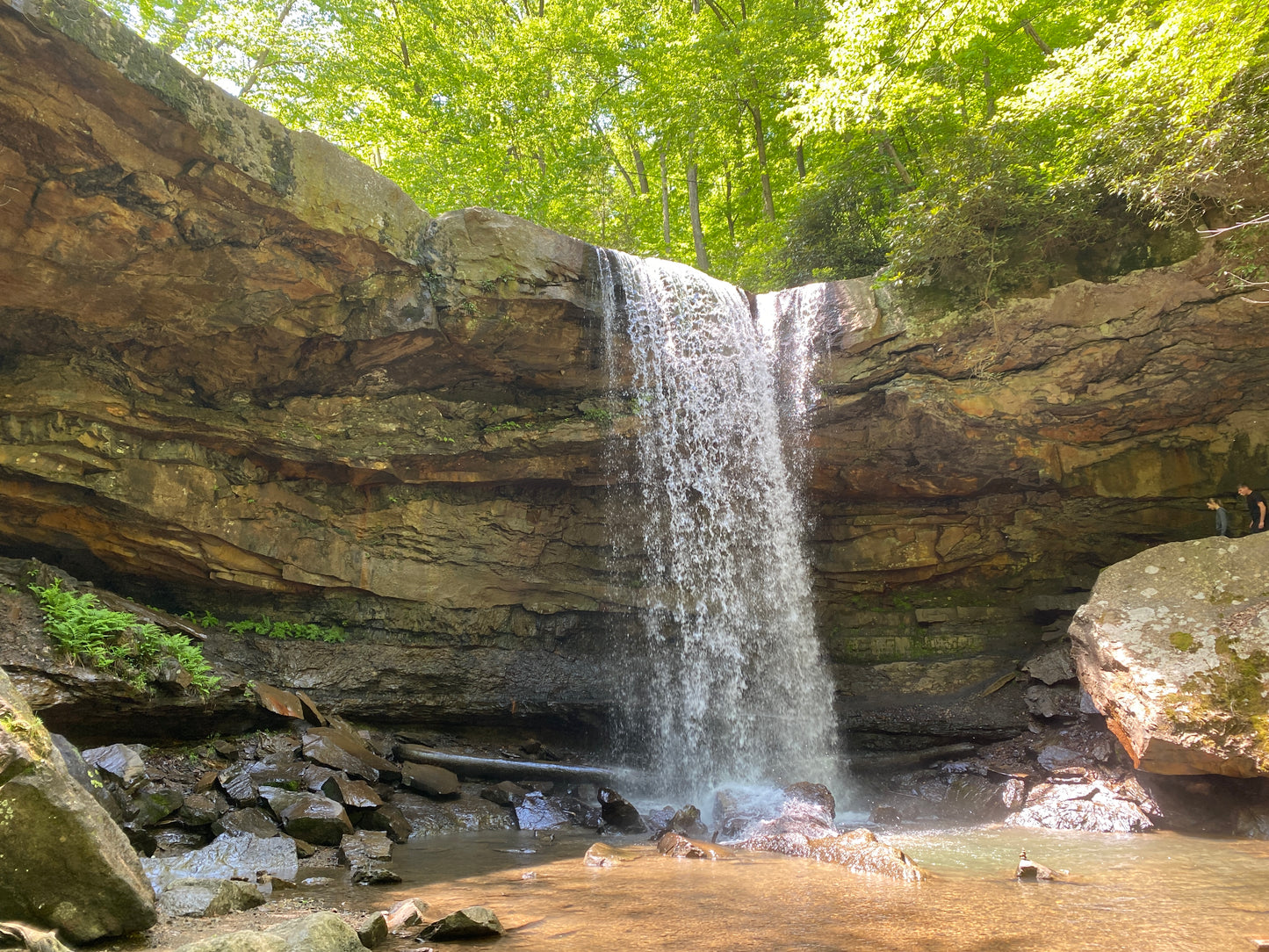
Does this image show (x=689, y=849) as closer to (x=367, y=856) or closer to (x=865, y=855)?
(x=865, y=855)

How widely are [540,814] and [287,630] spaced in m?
4.31

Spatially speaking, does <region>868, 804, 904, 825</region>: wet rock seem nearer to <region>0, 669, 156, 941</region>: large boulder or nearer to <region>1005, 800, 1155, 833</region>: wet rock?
<region>1005, 800, 1155, 833</region>: wet rock

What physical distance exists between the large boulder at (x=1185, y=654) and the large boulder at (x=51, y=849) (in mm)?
7959

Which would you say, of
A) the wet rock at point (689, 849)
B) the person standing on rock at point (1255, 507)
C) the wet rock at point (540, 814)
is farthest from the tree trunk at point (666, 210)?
the wet rock at point (689, 849)

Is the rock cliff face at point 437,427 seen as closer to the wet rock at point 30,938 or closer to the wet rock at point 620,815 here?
the wet rock at point 620,815

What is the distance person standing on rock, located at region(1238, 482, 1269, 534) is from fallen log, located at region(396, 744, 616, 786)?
30.0 ft

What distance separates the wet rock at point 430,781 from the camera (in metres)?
8.09

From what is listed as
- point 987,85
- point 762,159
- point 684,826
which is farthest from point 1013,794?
point 987,85

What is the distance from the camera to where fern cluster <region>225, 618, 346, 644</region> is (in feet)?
31.0

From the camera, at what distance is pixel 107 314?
25.2 feet

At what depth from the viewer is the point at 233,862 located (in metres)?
5.29

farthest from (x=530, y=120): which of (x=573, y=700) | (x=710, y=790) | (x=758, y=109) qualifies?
(x=710, y=790)

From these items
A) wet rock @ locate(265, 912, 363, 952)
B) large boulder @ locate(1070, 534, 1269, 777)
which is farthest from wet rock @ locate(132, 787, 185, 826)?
large boulder @ locate(1070, 534, 1269, 777)

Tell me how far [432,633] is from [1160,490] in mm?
11023
